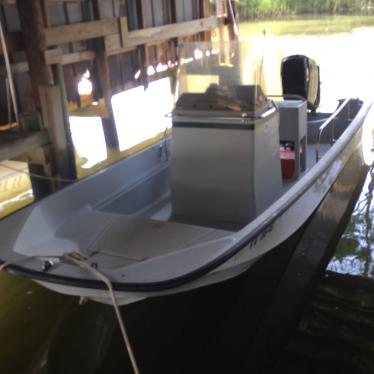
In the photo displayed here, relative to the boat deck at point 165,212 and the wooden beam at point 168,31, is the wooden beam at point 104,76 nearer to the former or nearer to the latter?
the wooden beam at point 168,31

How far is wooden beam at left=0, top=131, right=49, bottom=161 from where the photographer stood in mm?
3457

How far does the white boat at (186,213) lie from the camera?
2359mm

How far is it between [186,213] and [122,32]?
247 cm

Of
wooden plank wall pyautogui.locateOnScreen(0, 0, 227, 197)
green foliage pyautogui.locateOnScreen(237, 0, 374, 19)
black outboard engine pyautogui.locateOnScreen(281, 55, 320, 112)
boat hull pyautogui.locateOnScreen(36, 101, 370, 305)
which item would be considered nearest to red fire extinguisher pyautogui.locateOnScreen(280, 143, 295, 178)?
boat hull pyautogui.locateOnScreen(36, 101, 370, 305)

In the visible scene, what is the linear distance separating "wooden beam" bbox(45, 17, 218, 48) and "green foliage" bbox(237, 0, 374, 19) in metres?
9.82

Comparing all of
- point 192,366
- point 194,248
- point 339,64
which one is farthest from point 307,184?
point 339,64

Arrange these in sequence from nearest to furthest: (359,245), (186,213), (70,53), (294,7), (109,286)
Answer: (109,286) → (186,213) → (359,245) → (70,53) → (294,7)

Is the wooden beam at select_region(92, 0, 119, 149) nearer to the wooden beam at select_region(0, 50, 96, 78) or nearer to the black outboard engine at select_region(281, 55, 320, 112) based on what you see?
the wooden beam at select_region(0, 50, 96, 78)

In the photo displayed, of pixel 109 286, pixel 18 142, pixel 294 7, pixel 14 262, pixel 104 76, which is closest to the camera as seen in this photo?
pixel 109 286

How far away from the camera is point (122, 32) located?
490 centimetres

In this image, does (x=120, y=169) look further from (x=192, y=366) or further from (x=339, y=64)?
(x=339, y=64)

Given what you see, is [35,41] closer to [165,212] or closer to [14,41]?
[14,41]

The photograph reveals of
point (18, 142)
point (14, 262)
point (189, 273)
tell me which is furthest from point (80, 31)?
point (189, 273)

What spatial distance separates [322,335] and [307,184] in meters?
0.87
